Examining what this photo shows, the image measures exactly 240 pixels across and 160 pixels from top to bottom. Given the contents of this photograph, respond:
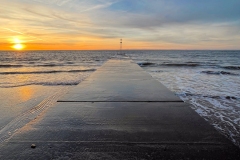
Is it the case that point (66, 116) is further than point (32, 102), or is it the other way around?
point (32, 102)

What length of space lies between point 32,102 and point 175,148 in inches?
242

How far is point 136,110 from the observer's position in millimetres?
3730

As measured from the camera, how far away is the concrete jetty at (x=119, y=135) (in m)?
2.02

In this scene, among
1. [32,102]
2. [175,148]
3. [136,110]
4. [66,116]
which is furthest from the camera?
[32,102]

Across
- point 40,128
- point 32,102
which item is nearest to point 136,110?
point 40,128

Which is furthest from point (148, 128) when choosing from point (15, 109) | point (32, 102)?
point (32, 102)

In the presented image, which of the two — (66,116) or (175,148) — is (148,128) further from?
(66,116)

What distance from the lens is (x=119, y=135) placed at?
2506 millimetres

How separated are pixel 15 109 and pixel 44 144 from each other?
437 centimetres

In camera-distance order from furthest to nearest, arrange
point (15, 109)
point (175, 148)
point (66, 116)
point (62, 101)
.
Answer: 1. point (15, 109)
2. point (62, 101)
3. point (66, 116)
4. point (175, 148)

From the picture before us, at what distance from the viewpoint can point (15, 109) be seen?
5.88m

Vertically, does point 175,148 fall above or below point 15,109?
above

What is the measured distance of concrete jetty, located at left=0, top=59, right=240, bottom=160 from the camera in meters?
2.02

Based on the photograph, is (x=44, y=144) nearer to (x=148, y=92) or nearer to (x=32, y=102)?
(x=148, y=92)
